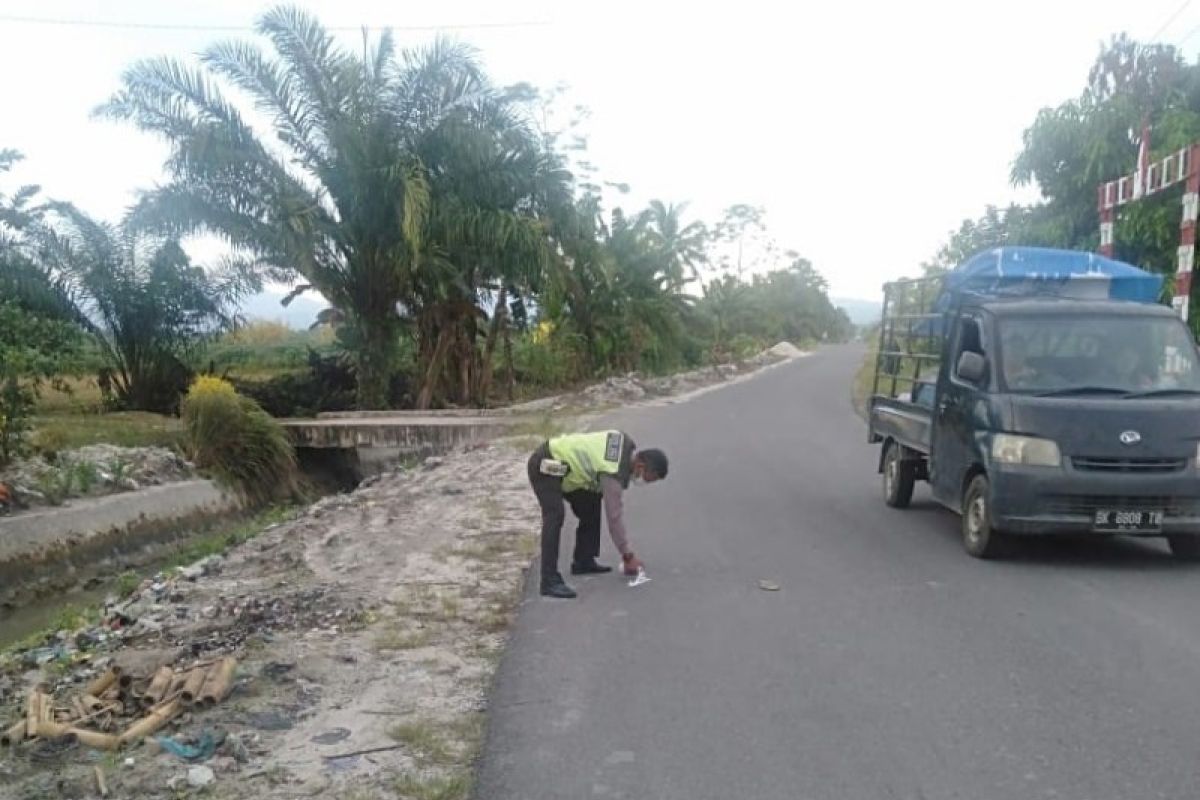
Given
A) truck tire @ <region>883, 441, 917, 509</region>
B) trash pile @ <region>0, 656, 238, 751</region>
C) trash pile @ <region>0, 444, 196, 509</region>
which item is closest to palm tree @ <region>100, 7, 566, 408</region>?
trash pile @ <region>0, 444, 196, 509</region>

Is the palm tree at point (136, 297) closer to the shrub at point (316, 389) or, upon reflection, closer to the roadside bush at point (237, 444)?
the shrub at point (316, 389)

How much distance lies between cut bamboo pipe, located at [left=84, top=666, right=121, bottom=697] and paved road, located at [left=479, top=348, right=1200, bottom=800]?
79.4 inches

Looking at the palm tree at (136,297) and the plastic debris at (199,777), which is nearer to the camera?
the plastic debris at (199,777)

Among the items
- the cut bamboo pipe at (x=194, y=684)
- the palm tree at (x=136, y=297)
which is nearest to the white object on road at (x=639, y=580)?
the cut bamboo pipe at (x=194, y=684)

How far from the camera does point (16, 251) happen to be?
25312 mm

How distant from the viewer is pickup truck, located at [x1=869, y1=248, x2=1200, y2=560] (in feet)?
26.6

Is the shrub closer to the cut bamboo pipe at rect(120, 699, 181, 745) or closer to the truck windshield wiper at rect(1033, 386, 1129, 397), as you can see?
the truck windshield wiper at rect(1033, 386, 1129, 397)

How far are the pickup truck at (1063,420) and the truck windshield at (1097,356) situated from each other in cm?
1

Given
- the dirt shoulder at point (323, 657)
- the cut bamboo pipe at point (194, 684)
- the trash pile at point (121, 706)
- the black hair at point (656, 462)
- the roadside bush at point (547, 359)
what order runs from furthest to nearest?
the roadside bush at point (547, 359)
the black hair at point (656, 462)
the cut bamboo pipe at point (194, 684)
the trash pile at point (121, 706)
the dirt shoulder at point (323, 657)

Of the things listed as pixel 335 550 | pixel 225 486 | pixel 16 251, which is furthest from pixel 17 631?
pixel 16 251

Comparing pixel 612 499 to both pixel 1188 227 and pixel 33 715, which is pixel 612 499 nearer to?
pixel 33 715

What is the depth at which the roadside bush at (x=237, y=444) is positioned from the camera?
1942cm

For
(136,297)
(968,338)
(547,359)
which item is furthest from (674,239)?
(968,338)

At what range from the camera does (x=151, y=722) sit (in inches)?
203
